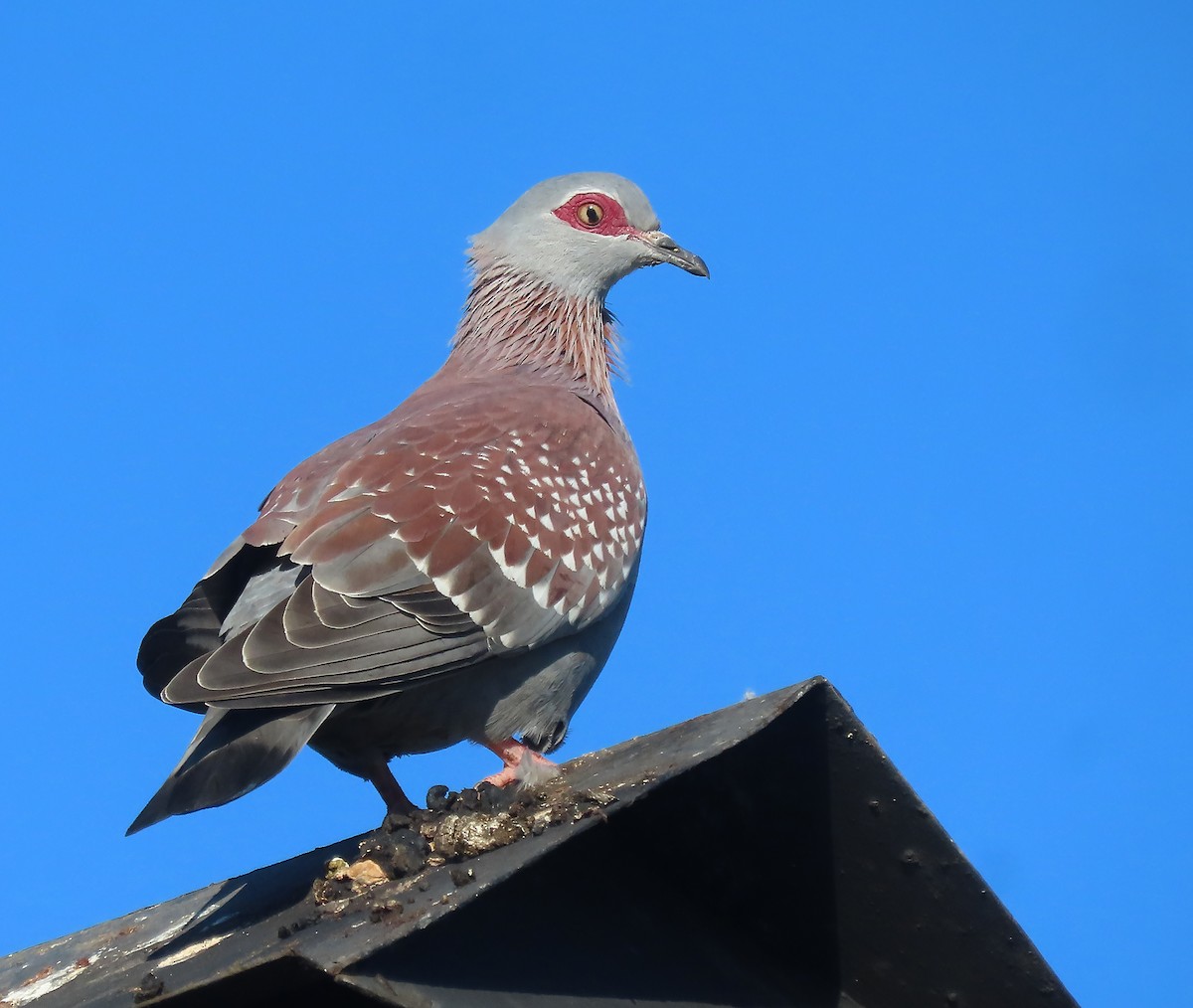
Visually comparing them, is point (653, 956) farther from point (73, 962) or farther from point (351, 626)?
point (73, 962)

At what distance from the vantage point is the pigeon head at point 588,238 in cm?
840

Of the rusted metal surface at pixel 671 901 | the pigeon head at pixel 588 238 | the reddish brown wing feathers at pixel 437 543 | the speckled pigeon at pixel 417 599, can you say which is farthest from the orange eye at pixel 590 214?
the rusted metal surface at pixel 671 901

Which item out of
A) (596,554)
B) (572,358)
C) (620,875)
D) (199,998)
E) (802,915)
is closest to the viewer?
(199,998)

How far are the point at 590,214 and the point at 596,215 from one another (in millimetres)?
38

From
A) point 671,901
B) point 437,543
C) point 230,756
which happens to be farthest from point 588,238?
point 671,901

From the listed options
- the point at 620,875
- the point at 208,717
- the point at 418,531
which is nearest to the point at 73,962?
the point at 208,717

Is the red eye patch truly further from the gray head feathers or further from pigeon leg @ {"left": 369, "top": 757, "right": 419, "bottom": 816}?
pigeon leg @ {"left": 369, "top": 757, "right": 419, "bottom": 816}

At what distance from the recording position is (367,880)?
175 inches

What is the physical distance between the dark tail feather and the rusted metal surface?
0.39 m

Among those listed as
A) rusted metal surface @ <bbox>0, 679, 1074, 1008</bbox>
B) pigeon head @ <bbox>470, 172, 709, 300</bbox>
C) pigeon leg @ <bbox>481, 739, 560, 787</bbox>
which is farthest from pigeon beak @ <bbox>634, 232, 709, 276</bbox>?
rusted metal surface @ <bbox>0, 679, 1074, 1008</bbox>

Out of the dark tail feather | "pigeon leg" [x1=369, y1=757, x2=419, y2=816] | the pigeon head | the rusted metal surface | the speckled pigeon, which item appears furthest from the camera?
the pigeon head

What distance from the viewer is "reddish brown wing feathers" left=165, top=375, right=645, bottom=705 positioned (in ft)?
17.2

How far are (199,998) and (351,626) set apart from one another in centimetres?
164

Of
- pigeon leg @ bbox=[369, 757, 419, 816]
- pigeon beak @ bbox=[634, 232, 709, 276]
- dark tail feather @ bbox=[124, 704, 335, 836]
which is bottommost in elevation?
dark tail feather @ bbox=[124, 704, 335, 836]
